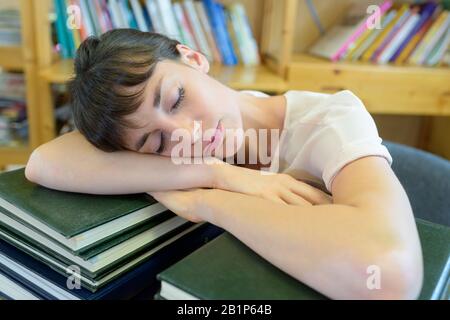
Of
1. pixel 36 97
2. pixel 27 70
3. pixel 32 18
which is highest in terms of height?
pixel 32 18

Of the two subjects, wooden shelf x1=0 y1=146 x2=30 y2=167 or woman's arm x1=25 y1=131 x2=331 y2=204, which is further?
wooden shelf x1=0 y1=146 x2=30 y2=167

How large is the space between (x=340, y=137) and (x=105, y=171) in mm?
392

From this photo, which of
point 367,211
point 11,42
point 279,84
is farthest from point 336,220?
point 11,42

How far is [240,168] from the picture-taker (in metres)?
0.73

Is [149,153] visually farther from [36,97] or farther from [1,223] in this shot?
[36,97]

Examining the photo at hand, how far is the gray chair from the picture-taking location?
0.85 m

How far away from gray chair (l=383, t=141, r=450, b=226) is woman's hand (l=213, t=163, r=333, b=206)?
1.17 feet

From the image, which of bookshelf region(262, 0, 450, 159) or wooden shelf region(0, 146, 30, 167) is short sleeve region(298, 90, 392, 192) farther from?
wooden shelf region(0, 146, 30, 167)

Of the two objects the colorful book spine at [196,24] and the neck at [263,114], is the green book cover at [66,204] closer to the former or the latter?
the neck at [263,114]

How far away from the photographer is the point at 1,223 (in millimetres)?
615

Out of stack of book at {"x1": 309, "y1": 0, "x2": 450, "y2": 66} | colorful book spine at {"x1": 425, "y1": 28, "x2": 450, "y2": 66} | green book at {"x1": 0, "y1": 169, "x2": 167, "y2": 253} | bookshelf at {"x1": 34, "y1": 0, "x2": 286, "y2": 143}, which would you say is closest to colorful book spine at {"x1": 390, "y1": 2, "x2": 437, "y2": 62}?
stack of book at {"x1": 309, "y1": 0, "x2": 450, "y2": 66}

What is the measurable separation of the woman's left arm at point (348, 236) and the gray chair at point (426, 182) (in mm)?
353

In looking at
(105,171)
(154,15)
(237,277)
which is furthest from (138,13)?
(237,277)

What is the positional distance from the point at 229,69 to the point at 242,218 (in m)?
1.23
